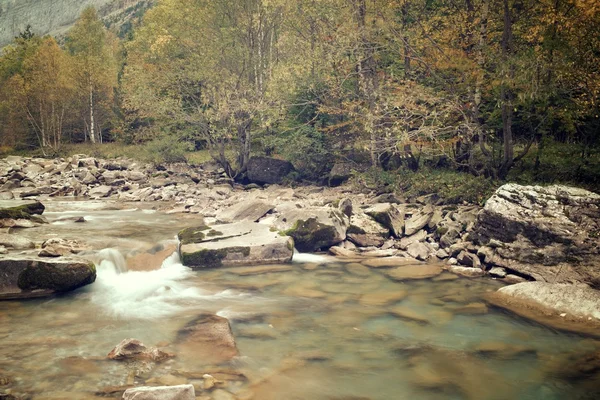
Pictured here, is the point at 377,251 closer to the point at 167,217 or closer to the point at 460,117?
the point at 460,117

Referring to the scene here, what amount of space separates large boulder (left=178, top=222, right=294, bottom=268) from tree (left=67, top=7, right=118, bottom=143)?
40.2m

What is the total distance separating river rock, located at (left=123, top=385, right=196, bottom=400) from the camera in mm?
5512

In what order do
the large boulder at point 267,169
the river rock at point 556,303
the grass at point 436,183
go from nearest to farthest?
1. the river rock at point 556,303
2. the grass at point 436,183
3. the large boulder at point 267,169

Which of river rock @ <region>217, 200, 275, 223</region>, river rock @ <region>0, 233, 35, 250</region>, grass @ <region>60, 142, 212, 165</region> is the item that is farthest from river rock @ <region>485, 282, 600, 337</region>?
grass @ <region>60, 142, 212, 165</region>

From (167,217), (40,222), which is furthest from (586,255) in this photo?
(40,222)

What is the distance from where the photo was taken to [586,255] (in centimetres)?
1116

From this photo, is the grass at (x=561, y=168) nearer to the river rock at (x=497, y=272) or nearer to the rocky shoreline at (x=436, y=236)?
the rocky shoreline at (x=436, y=236)

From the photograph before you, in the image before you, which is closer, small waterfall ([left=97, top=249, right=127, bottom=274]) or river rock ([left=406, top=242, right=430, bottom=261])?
small waterfall ([left=97, top=249, right=127, bottom=274])

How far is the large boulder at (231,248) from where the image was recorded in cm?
1326

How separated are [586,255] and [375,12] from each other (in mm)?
15657

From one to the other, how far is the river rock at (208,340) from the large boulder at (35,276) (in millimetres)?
3699

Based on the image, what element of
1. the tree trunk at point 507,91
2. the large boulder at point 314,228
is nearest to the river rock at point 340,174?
the tree trunk at point 507,91

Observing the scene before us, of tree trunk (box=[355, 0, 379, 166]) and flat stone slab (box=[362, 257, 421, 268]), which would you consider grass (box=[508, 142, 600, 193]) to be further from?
tree trunk (box=[355, 0, 379, 166])

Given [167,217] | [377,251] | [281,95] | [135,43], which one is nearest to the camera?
[377,251]
